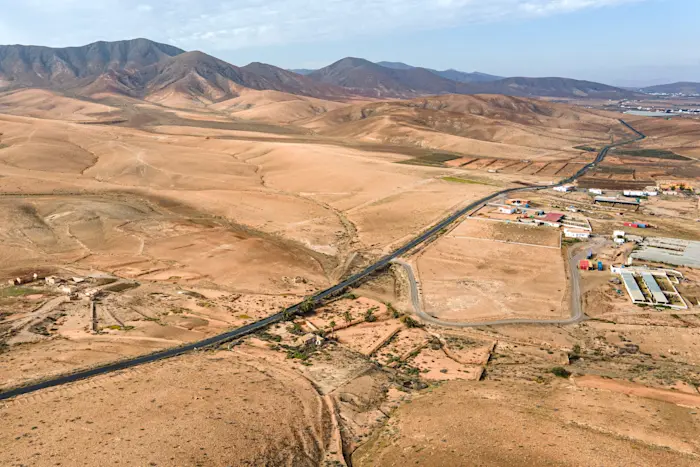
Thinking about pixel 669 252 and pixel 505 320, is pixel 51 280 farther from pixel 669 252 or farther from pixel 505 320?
pixel 669 252

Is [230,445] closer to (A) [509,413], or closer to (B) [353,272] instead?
(A) [509,413]

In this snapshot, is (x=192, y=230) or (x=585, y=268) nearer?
(x=585, y=268)

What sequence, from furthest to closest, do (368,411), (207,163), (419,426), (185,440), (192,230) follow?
(207,163), (192,230), (368,411), (419,426), (185,440)

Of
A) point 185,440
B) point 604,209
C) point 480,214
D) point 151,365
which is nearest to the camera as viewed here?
point 185,440

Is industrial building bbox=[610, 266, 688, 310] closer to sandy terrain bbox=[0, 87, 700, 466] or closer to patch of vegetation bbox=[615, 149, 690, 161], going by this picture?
sandy terrain bbox=[0, 87, 700, 466]

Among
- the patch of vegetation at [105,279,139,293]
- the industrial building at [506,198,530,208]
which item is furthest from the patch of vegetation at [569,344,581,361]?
the industrial building at [506,198,530,208]

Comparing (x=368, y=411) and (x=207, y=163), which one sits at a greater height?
(x=207, y=163)

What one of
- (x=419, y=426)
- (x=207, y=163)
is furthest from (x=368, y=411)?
(x=207, y=163)
